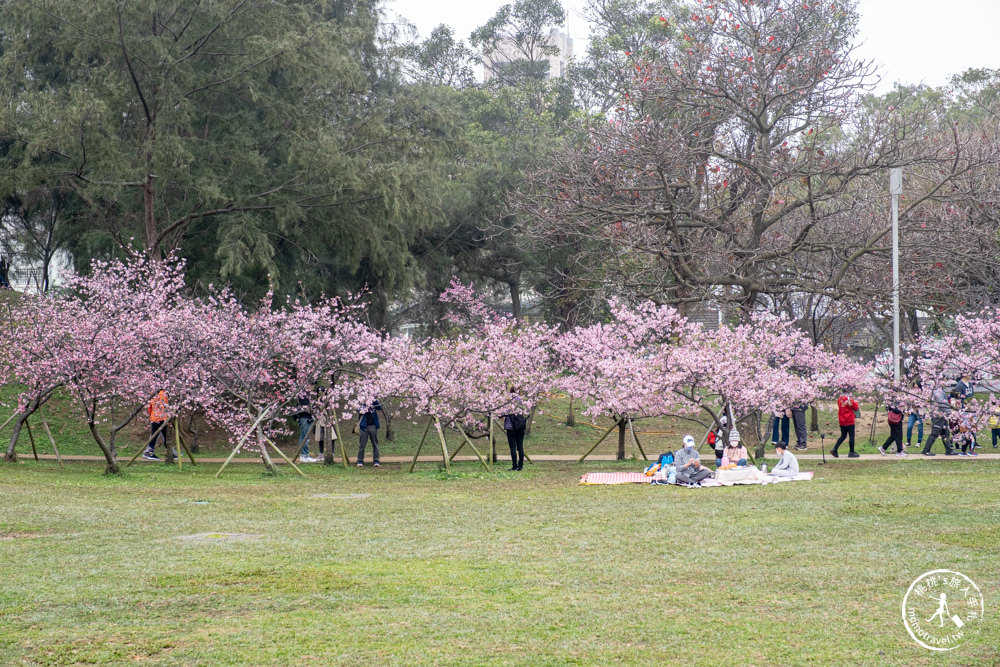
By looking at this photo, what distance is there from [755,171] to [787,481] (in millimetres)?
7948

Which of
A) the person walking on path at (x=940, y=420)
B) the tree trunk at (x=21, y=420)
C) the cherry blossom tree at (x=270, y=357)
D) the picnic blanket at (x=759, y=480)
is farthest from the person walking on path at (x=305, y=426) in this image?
the person walking on path at (x=940, y=420)

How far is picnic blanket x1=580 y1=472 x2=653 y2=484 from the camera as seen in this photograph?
57.0 feet

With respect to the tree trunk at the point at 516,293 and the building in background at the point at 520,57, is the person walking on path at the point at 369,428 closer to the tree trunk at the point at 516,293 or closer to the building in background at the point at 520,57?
the tree trunk at the point at 516,293

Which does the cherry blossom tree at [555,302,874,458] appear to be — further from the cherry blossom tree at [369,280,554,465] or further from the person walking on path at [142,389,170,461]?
the person walking on path at [142,389,170,461]

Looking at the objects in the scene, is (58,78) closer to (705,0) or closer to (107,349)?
(107,349)

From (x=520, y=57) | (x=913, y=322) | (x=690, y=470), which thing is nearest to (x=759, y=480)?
(x=690, y=470)

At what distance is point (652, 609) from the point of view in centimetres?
730

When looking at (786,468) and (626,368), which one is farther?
(626,368)

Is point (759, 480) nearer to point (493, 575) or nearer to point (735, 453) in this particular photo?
point (735, 453)

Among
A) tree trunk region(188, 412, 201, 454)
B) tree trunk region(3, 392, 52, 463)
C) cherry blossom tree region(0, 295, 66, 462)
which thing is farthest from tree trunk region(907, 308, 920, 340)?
tree trunk region(3, 392, 52, 463)

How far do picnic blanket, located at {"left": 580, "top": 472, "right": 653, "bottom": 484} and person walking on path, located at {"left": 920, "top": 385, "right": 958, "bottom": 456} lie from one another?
6.98 m

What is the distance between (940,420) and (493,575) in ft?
52.4

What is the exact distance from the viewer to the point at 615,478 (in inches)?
698

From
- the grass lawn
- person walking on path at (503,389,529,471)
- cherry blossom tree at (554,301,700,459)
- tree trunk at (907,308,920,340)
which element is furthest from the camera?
tree trunk at (907,308,920,340)
